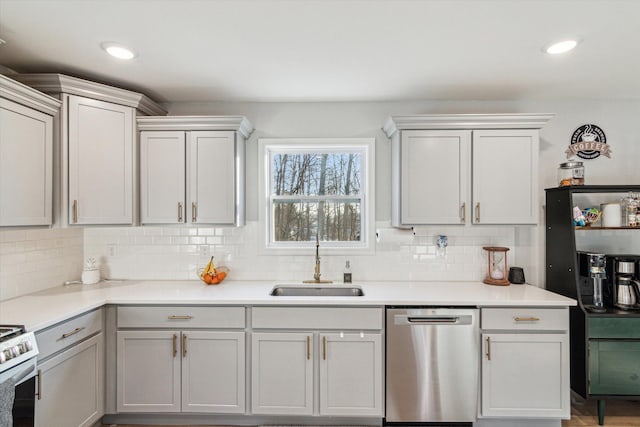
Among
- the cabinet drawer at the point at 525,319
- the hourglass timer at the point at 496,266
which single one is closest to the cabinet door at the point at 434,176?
the hourglass timer at the point at 496,266

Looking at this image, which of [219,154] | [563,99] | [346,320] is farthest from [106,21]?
[563,99]

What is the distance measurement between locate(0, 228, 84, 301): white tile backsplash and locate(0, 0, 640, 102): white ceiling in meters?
1.17

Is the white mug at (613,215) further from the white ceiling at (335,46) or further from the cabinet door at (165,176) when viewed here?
the cabinet door at (165,176)

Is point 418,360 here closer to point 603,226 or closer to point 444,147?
point 444,147

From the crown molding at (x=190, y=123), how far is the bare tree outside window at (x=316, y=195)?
0.54 m

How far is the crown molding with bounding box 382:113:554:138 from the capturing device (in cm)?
264

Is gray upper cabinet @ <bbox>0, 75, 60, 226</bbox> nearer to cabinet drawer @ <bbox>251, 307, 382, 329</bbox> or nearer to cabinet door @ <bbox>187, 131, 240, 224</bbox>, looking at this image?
cabinet door @ <bbox>187, 131, 240, 224</bbox>

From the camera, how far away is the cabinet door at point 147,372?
2363 mm

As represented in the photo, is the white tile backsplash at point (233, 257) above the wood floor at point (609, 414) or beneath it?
above

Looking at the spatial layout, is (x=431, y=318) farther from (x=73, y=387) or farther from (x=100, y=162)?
(x=100, y=162)

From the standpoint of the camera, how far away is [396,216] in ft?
9.20

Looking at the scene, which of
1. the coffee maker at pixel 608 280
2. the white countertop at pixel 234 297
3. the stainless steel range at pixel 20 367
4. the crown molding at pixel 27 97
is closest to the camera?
the stainless steel range at pixel 20 367

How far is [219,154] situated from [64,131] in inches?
39.6

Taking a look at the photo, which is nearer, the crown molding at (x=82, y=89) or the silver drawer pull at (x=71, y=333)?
the silver drawer pull at (x=71, y=333)
